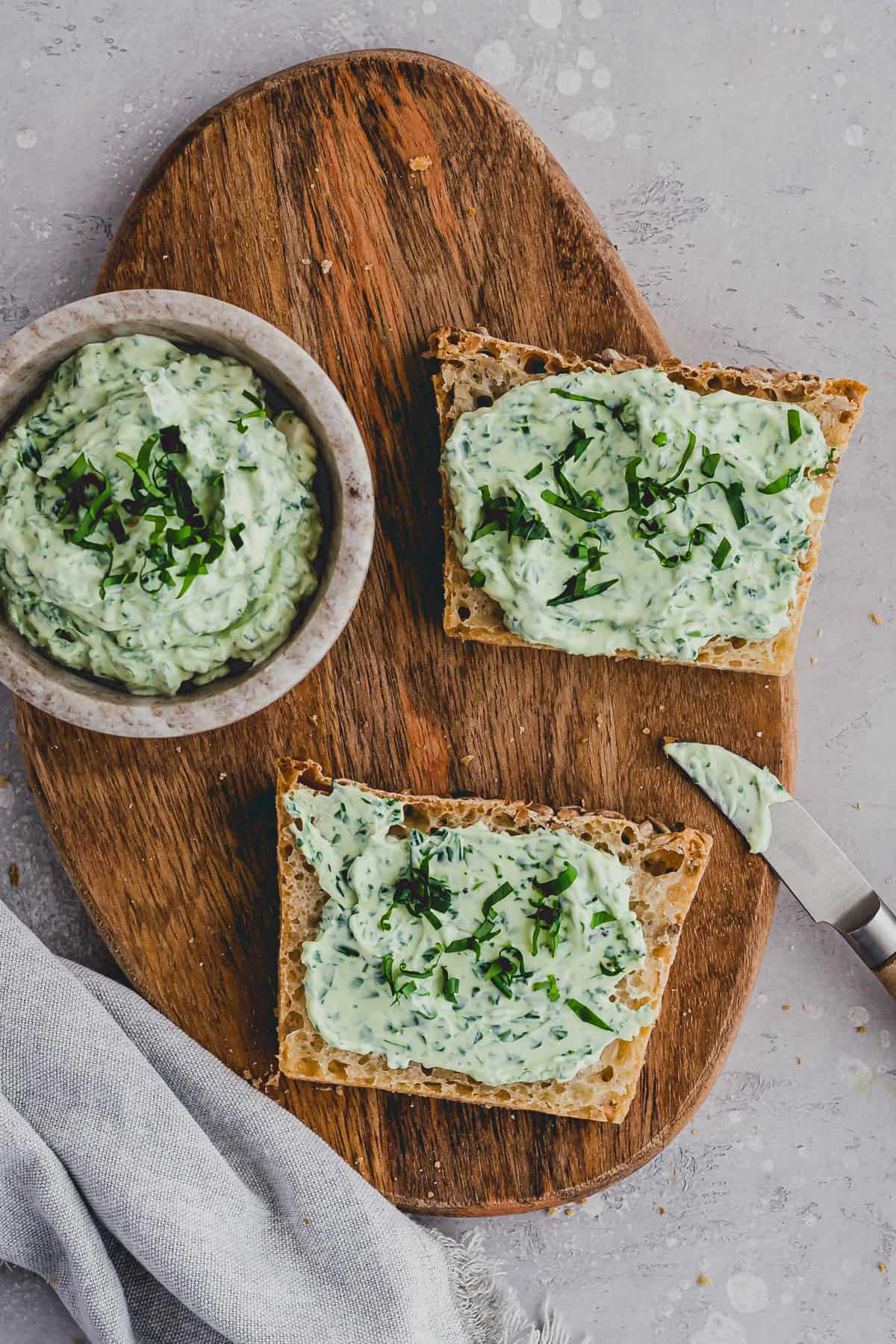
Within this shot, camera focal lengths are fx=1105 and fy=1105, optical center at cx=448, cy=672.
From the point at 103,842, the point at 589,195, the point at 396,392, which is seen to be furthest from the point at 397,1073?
the point at 589,195

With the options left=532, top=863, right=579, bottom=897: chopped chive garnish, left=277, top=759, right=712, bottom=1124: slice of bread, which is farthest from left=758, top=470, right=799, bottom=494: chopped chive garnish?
left=532, top=863, right=579, bottom=897: chopped chive garnish

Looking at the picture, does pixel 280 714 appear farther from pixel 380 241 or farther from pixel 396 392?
pixel 380 241

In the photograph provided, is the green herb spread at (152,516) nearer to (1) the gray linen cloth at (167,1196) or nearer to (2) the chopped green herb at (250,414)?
(2) the chopped green herb at (250,414)

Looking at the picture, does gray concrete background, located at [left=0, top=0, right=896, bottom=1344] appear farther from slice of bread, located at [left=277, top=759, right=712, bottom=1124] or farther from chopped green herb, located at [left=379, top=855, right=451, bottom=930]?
chopped green herb, located at [left=379, top=855, right=451, bottom=930]

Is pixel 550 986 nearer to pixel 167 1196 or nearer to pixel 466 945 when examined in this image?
pixel 466 945

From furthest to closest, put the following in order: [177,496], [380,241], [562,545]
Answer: [380,241] → [562,545] → [177,496]

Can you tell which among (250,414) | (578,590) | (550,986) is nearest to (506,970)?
(550,986)
